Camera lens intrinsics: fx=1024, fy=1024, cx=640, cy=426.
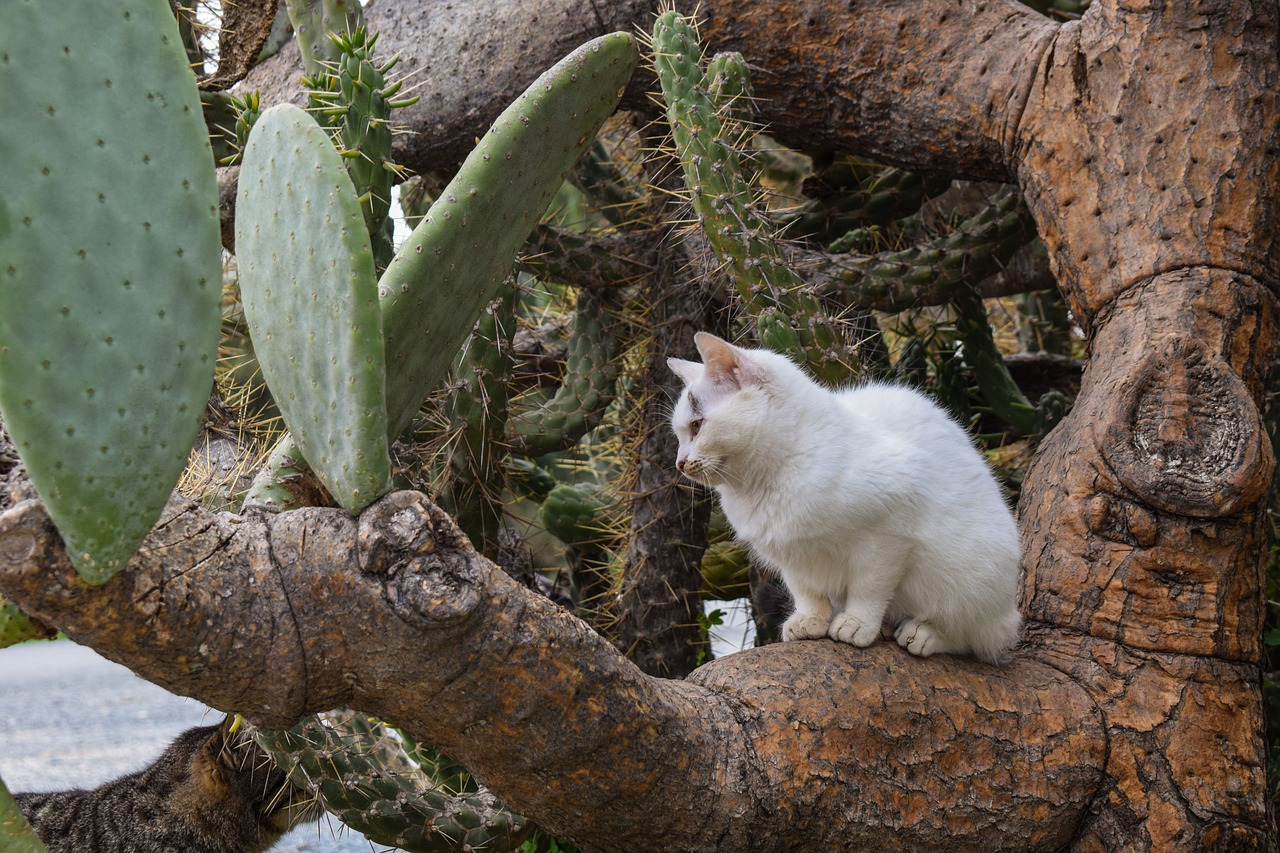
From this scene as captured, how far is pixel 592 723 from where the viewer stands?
130 cm

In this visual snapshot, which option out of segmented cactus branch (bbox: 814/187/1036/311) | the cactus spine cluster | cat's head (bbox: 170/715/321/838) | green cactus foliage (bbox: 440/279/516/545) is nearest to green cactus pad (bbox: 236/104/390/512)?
the cactus spine cluster

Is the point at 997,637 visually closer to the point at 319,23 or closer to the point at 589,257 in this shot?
the point at 589,257

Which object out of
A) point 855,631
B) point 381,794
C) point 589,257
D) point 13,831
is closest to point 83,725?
point 381,794


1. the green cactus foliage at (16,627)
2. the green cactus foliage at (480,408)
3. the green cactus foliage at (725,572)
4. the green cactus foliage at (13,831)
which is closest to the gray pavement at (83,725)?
the green cactus foliage at (480,408)

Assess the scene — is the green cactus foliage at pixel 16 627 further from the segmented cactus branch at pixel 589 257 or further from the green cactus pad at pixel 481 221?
the segmented cactus branch at pixel 589 257

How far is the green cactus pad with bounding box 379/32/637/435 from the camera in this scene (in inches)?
51.2

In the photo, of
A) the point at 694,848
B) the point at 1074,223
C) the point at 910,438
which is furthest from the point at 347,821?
the point at 1074,223

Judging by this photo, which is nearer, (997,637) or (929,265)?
(997,637)

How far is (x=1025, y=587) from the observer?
78.1 inches

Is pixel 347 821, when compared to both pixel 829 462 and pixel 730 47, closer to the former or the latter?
pixel 829 462

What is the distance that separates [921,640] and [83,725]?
9.53ft

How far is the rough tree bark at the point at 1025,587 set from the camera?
1.15 metres

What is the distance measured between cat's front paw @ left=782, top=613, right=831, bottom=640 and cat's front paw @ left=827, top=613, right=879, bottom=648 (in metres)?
0.06

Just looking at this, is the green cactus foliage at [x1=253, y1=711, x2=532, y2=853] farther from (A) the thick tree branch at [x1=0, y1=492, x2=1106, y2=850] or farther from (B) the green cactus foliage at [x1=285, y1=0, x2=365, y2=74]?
(B) the green cactus foliage at [x1=285, y1=0, x2=365, y2=74]
